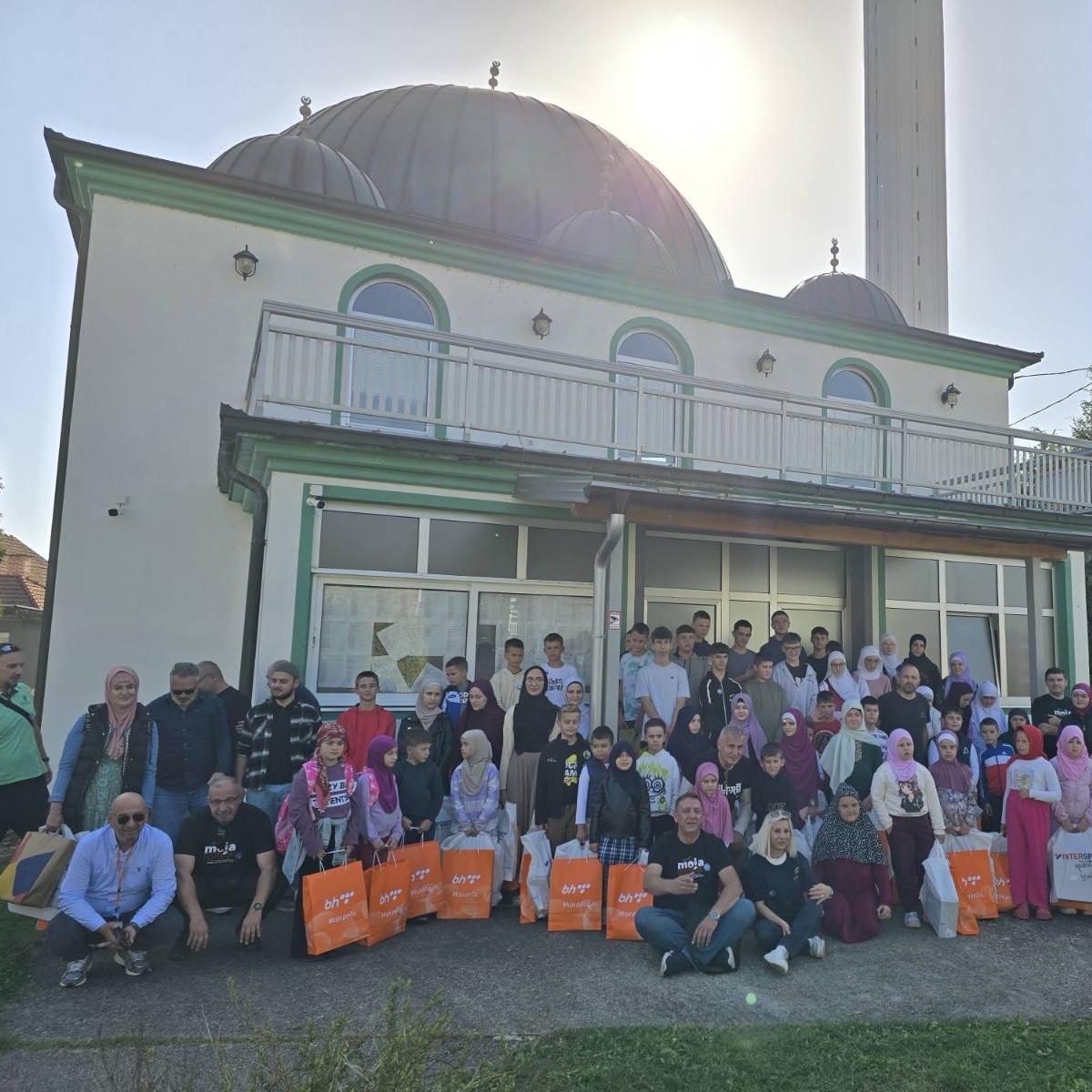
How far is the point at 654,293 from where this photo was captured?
11984mm

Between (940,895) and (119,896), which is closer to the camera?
(119,896)

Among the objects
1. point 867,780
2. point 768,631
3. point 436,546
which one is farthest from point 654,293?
point 867,780

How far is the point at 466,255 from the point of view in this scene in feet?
36.0

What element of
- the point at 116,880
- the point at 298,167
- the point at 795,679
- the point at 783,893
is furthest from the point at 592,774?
the point at 298,167

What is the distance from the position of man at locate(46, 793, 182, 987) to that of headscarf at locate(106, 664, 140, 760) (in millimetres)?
630

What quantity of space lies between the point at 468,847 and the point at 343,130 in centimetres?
1272

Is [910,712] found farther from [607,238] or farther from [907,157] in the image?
[907,157]

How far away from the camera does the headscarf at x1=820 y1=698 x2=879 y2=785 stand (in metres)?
6.53

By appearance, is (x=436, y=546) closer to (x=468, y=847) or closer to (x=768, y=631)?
(x=468, y=847)

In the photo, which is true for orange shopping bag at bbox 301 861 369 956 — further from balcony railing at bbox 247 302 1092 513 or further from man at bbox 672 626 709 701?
balcony railing at bbox 247 302 1092 513

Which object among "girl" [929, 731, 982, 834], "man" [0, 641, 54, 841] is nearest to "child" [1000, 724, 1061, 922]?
"girl" [929, 731, 982, 834]

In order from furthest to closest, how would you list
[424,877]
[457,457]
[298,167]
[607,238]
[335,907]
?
[607,238]
[298,167]
[457,457]
[424,877]
[335,907]

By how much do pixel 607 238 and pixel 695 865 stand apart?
999cm

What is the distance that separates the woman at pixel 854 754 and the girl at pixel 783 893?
118cm
